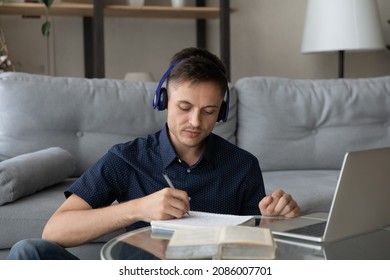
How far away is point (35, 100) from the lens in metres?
2.44

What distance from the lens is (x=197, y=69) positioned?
4.53ft

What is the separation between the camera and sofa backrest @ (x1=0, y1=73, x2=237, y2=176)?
243cm

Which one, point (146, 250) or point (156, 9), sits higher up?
point (156, 9)

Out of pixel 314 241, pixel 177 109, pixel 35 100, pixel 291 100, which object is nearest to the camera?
pixel 314 241

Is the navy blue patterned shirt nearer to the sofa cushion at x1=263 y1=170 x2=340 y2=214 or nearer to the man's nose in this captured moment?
the man's nose

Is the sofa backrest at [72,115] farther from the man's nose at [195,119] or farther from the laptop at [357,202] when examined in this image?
the laptop at [357,202]

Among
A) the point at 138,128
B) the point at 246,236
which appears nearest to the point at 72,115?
the point at 138,128

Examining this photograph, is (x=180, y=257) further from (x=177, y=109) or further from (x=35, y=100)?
(x=35, y=100)

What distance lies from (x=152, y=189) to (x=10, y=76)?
1214mm

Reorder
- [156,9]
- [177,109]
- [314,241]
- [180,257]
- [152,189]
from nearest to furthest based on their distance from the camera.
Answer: [180,257] < [314,241] < [177,109] < [152,189] < [156,9]

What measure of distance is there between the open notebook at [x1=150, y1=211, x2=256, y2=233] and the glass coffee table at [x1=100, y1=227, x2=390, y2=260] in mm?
18

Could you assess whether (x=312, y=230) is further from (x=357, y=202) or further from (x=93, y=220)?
(x=93, y=220)

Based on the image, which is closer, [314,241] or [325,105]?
[314,241]
